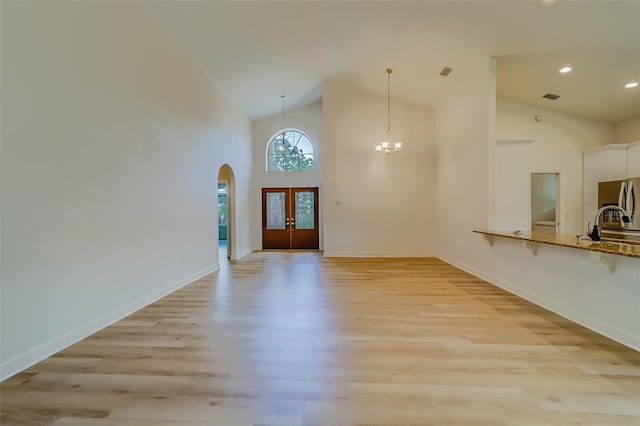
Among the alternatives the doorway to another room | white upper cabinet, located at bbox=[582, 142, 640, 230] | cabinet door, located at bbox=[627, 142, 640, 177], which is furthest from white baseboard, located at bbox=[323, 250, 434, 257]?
cabinet door, located at bbox=[627, 142, 640, 177]

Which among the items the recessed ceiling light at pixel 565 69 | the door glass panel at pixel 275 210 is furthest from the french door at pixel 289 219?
the recessed ceiling light at pixel 565 69

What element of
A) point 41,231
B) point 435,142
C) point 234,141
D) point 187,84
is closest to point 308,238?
point 234,141

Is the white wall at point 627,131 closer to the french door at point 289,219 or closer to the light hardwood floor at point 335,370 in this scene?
the light hardwood floor at point 335,370

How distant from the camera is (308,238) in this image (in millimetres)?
8703

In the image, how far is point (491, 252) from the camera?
4.46m

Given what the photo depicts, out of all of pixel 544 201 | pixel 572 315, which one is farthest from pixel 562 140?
pixel 572 315

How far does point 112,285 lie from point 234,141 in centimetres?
467

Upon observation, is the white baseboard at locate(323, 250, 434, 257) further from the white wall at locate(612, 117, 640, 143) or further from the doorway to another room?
the white wall at locate(612, 117, 640, 143)

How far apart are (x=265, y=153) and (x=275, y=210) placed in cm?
181

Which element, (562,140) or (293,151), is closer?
(562,140)

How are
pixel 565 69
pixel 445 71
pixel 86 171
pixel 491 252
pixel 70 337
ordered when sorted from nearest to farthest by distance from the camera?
pixel 70 337, pixel 86 171, pixel 565 69, pixel 491 252, pixel 445 71

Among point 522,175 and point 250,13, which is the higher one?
point 250,13

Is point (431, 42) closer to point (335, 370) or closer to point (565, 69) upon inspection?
point (565, 69)

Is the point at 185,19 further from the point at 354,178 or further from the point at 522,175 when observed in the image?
the point at 522,175
